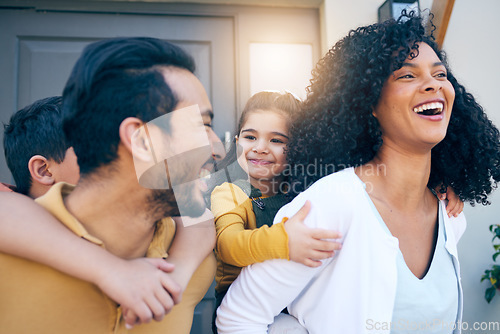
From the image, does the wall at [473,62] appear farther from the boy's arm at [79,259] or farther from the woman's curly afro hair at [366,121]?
the boy's arm at [79,259]

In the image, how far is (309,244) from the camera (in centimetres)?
114

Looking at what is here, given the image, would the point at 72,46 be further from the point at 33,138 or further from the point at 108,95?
the point at 108,95

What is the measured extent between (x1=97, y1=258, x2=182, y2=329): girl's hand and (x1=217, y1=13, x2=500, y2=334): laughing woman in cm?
37

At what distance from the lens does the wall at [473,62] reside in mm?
2736

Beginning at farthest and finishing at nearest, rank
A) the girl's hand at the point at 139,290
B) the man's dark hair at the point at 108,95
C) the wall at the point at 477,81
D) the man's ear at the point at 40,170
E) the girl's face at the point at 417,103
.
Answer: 1. the wall at the point at 477,81
2. the man's ear at the point at 40,170
3. the girl's face at the point at 417,103
4. the man's dark hair at the point at 108,95
5. the girl's hand at the point at 139,290

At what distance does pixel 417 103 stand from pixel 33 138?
146 cm

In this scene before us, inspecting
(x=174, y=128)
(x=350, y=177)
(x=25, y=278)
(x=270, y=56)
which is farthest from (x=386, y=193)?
(x=270, y=56)

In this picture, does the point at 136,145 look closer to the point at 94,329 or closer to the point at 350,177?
the point at 94,329

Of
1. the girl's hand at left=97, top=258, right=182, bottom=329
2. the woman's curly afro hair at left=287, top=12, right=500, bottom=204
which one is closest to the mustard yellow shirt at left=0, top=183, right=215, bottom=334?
the girl's hand at left=97, top=258, right=182, bottom=329

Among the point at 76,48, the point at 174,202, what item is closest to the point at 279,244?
the point at 174,202

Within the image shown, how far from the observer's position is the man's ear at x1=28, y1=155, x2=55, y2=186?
148cm

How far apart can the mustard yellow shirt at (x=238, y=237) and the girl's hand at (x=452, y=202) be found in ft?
2.62

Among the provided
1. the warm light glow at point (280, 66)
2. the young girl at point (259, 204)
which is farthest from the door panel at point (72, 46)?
the young girl at point (259, 204)

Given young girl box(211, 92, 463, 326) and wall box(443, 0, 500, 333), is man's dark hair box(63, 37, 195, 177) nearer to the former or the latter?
young girl box(211, 92, 463, 326)
